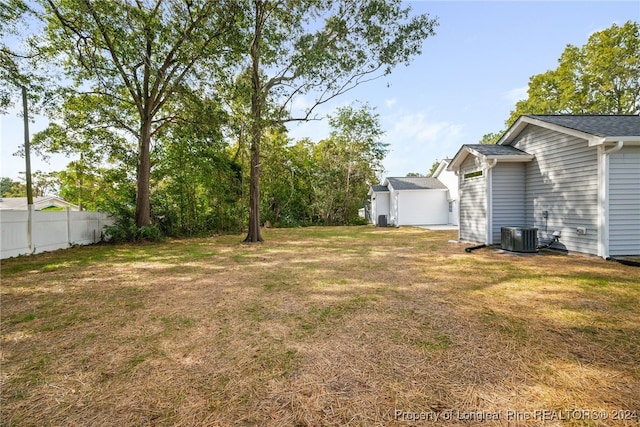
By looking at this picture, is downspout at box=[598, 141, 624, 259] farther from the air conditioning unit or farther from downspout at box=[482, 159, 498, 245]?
downspout at box=[482, 159, 498, 245]

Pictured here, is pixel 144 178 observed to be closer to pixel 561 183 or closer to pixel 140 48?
pixel 140 48

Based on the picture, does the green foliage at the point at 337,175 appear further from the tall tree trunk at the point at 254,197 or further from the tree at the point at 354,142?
the tall tree trunk at the point at 254,197

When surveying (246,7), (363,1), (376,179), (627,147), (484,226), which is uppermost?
(363,1)

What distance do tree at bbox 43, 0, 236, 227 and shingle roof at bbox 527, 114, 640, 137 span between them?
404 inches

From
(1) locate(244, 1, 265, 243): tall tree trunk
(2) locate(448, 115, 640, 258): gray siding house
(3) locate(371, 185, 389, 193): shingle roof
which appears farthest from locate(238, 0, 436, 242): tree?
(3) locate(371, 185, 389, 193): shingle roof

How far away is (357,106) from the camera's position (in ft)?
76.4

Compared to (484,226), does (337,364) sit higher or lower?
lower

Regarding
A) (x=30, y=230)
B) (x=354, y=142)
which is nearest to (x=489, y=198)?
(x=30, y=230)

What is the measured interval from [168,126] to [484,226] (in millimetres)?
13373

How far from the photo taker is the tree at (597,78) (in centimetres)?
1750

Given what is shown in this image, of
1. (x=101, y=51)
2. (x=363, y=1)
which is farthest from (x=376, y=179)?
(x=101, y=51)

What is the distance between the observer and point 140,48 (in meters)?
9.03

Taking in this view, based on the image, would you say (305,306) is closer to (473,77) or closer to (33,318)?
(33,318)

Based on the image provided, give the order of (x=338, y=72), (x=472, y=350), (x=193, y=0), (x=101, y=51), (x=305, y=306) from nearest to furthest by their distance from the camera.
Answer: (x=472, y=350) < (x=305, y=306) < (x=193, y=0) < (x=101, y=51) < (x=338, y=72)
